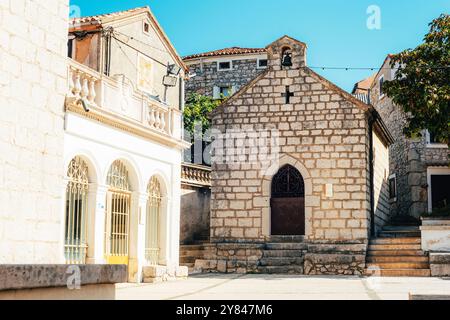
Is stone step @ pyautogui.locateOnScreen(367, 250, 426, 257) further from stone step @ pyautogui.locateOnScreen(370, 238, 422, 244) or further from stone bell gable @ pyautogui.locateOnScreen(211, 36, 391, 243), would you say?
stone bell gable @ pyautogui.locateOnScreen(211, 36, 391, 243)

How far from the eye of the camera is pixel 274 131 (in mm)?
21891

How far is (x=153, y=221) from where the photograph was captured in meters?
16.9

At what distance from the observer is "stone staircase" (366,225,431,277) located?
18859mm

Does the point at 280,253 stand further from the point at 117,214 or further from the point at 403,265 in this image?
the point at 117,214

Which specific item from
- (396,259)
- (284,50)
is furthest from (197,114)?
(396,259)

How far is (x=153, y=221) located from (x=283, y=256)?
540 cm

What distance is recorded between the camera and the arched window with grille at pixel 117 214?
1473cm

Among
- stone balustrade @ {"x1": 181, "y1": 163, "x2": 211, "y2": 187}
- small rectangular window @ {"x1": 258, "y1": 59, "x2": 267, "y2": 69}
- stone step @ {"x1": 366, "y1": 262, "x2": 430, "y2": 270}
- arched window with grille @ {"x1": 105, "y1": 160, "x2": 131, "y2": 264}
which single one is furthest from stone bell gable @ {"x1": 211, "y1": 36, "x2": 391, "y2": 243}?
small rectangular window @ {"x1": 258, "y1": 59, "x2": 267, "y2": 69}

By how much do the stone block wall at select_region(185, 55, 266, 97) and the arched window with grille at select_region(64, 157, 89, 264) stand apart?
87.9 ft

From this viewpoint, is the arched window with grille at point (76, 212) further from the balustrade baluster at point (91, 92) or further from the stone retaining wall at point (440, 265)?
the stone retaining wall at point (440, 265)

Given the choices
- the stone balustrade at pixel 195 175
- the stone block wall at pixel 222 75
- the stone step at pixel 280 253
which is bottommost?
the stone step at pixel 280 253

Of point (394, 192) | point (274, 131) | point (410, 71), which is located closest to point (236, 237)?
point (274, 131)

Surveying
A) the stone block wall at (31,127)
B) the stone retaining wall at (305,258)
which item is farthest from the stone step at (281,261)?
the stone block wall at (31,127)

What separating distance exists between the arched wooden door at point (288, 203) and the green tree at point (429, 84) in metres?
3.76
